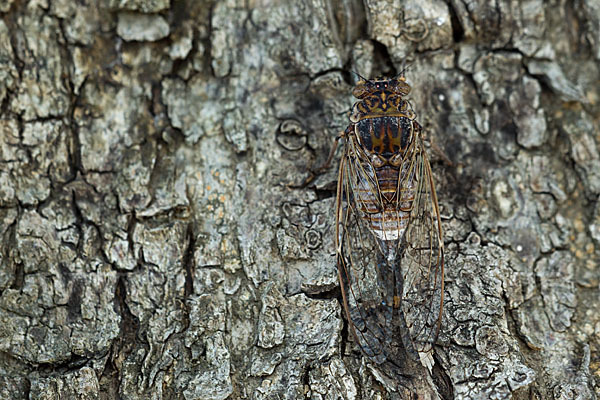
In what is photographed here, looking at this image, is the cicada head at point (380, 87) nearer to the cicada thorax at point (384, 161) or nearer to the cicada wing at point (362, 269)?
the cicada thorax at point (384, 161)

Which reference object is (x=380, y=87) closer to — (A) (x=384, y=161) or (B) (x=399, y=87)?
(B) (x=399, y=87)

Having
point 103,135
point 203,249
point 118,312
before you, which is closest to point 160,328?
point 118,312

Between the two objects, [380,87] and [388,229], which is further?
[380,87]

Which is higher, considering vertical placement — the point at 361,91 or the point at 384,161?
the point at 361,91

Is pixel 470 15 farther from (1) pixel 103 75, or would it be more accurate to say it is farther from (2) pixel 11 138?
(2) pixel 11 138

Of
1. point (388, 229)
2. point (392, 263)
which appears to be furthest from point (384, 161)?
point (392, 263)

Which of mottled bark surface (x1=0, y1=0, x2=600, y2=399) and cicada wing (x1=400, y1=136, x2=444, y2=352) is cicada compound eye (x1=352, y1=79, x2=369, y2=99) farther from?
cicada wing (x1=400, y1=136, x2=444, y2=352)

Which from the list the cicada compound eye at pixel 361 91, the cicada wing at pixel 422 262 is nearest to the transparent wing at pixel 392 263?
the cicada wing at pixel 422 262

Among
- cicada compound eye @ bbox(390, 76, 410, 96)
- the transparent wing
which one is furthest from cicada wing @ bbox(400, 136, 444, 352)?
cicada compound eye @ bbox(390, 76, 410, 96)
